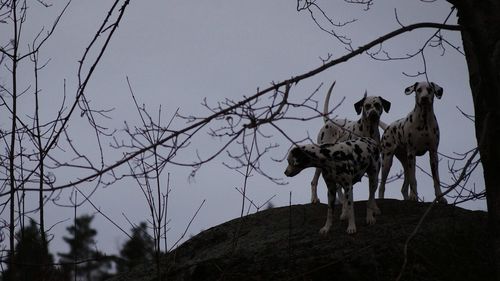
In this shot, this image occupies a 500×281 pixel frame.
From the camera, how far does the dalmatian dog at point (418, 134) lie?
9914mm

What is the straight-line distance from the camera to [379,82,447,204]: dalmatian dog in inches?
390

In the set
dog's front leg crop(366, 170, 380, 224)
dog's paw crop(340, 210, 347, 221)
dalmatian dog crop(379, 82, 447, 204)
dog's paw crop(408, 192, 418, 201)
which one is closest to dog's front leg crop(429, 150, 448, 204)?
dalmatian dog crop(379, 82, 447, 204)

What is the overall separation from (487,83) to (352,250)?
2.79 meters

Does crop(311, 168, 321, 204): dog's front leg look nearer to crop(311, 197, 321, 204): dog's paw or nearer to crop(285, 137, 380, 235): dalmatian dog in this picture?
crop(311, 197, 321, 204): dog's paw

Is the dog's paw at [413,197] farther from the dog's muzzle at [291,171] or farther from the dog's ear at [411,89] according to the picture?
the dog's muzzle at [291,171]

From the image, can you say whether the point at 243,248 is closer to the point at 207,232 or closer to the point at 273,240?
the point at 273,240

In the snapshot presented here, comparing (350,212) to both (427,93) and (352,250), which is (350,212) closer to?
(352,250)

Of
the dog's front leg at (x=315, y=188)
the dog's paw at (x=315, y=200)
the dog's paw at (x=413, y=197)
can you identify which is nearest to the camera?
the dog's paw at (x=413, y=197)

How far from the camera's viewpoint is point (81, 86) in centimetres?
500

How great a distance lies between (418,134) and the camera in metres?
10.1

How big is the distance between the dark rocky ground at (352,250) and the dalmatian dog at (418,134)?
3.71ft

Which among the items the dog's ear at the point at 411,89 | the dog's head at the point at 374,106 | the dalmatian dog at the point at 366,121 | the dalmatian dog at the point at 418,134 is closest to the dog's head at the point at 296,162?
the dalmatian dog at the point at 366,121

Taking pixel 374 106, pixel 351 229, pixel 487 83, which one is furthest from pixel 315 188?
pixel 487 83

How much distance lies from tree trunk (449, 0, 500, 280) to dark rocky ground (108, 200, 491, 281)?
107 centimetres
